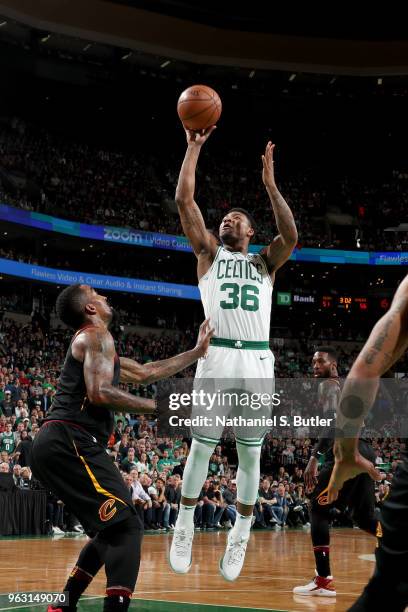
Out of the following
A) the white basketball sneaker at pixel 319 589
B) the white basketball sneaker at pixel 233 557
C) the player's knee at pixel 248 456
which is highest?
the player's knee at pixel 248 456

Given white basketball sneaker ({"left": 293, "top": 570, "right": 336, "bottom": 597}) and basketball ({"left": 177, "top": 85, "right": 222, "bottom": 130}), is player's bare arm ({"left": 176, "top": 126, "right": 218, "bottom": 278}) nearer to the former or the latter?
basketball ({"left": 177, "top": 85, "right": 222, "bottom": 130})

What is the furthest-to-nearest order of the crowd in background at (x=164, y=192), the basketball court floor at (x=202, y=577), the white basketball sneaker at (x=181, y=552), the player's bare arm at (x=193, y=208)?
the crowd in background at (x=164, y=192), the basketball court floor at (x=202, y=577), the player's bare arm at (x=193, y=208), the white basketball sneaker at (x=181, y=552)

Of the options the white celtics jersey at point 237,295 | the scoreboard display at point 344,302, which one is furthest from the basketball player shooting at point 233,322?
the scoreboard display at point 344,302

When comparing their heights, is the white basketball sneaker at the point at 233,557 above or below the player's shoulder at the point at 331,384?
below

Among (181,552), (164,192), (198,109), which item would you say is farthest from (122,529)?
(164,192)

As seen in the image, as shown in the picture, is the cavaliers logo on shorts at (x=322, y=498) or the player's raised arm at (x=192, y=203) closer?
the player's raised arm at (x=192, y=203)

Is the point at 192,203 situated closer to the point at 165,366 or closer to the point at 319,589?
the point at 165,366

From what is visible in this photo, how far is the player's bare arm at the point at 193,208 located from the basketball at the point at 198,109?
0.29 feet

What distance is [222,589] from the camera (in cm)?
830

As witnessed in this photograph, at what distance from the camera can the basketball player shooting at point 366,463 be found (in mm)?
2951

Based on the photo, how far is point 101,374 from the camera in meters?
5.35

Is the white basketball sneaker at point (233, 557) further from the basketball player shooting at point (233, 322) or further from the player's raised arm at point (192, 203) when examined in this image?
the player's raised arm at point (192, 203)

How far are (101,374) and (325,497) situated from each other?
3.72 meters

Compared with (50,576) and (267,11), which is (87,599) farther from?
(267,11)
